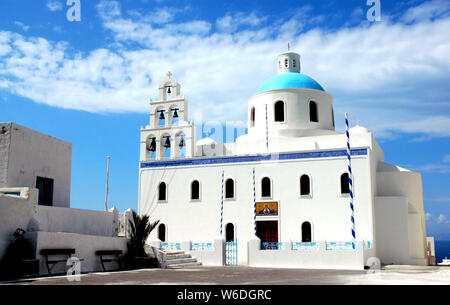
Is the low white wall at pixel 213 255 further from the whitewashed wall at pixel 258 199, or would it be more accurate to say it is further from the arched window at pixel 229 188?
the arched window at pixel 229 188

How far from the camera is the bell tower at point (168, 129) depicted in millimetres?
23453

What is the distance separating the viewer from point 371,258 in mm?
18469

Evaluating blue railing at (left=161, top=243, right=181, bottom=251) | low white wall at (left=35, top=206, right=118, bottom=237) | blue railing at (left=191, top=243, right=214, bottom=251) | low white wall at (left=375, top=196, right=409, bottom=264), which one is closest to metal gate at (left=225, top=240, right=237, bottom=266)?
blue railing at (left=191, top=243, right=214, bottom=251)

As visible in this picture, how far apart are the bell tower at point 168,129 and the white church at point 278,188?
0.17ft

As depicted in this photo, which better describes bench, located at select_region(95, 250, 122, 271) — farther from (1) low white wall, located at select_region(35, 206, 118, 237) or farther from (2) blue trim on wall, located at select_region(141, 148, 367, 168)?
(2) blue trim on wall, located at select_region(141, 148, 367, 168)

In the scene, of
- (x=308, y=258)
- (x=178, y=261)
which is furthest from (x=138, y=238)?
(x=308, y=258)

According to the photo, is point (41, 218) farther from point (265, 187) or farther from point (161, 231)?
point (265, 187)

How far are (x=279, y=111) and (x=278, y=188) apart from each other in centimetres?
469

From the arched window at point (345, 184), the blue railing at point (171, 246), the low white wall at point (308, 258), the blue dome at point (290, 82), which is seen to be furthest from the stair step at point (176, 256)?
the blue dome at point (290, 82)

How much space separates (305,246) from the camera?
736 inches

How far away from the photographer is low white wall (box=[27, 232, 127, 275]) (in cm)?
1202
